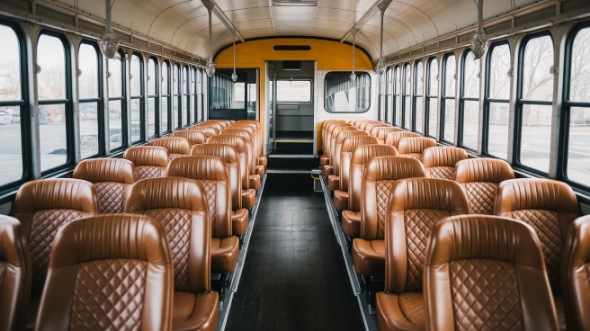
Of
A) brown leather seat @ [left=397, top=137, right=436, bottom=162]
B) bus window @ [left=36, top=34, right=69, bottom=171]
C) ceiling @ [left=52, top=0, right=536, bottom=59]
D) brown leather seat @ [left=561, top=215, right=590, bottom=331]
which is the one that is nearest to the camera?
brown leather seat @ [left=561, top=215, right=590, bottom=331]

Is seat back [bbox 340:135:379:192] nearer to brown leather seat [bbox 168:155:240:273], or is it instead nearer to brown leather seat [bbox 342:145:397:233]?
brown leather seat [bbox 342:145:397:233]

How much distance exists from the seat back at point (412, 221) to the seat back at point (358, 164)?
6.91 feet

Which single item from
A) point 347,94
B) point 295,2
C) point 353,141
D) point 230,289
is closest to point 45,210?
point 230,289

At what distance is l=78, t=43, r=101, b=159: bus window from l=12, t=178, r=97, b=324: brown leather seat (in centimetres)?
279

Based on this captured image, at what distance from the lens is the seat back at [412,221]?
3445mm

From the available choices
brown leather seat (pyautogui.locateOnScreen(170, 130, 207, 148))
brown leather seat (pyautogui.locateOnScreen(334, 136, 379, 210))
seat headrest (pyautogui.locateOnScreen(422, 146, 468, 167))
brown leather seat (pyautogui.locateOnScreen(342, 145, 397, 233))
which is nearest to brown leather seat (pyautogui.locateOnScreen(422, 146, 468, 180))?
seat headrest (pyautogui.locateOnScreen(422, 146, 468, 167))

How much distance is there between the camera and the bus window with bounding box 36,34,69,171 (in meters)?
5.35

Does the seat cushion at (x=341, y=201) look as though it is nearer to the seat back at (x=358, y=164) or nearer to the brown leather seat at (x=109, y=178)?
the seat back at (x=358, y=164)

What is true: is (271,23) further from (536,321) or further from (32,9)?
(536,321)

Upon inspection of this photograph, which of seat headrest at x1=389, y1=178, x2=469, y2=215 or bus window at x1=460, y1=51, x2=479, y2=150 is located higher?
bus window at x1=460, y1=51, x2=479, y2=150

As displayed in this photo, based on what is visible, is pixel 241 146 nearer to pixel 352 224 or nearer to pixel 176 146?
pixel 176 146

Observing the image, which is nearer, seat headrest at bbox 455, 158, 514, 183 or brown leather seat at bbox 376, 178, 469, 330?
brown leather seat at bbox 376, 178, 469, 330

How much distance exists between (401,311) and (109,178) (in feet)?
9.47

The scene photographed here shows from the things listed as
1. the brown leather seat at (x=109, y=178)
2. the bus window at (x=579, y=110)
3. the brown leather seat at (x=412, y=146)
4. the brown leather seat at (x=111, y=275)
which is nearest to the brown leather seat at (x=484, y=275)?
the brown leather seat at (x=111, y=275)
